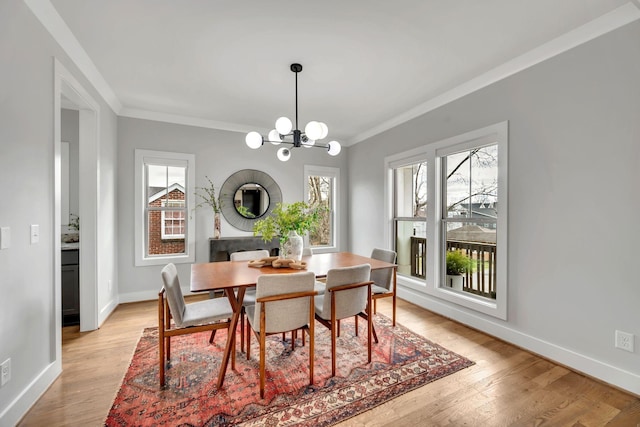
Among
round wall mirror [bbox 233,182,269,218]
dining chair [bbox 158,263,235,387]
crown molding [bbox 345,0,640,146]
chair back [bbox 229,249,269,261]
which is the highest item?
crown molding [bbox 345,0,640,146]

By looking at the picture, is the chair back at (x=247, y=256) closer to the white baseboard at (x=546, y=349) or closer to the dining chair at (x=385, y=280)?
the dining chair at (x=385, y=280)

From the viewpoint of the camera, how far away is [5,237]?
159 cm

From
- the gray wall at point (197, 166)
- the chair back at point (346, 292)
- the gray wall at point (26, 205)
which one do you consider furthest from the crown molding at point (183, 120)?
the chair back at point (346, 292)

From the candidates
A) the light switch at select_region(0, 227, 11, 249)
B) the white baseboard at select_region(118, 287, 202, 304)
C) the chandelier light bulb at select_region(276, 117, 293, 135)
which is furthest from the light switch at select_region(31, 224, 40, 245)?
the white baseboard at select_region(118, 287, 202, 304)

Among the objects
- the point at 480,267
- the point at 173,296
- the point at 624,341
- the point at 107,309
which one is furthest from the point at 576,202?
the point at 107,309

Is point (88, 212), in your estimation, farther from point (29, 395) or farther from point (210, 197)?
point (29, 395)

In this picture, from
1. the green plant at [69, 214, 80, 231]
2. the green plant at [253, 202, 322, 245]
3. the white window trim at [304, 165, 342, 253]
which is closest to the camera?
the green plant at [253, 202, 322, 245]

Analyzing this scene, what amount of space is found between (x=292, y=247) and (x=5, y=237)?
180 centimetres

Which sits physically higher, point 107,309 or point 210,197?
point 210,197

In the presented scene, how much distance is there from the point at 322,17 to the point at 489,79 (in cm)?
182

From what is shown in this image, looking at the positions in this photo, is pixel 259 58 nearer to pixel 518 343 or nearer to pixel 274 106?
pixel 274 106

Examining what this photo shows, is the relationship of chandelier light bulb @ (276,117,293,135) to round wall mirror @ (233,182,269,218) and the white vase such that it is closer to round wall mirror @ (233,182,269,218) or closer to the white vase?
round wall mirror @ (233,182,269,218)

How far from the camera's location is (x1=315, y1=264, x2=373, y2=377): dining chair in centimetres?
212

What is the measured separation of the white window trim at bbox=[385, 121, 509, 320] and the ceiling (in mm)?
522
